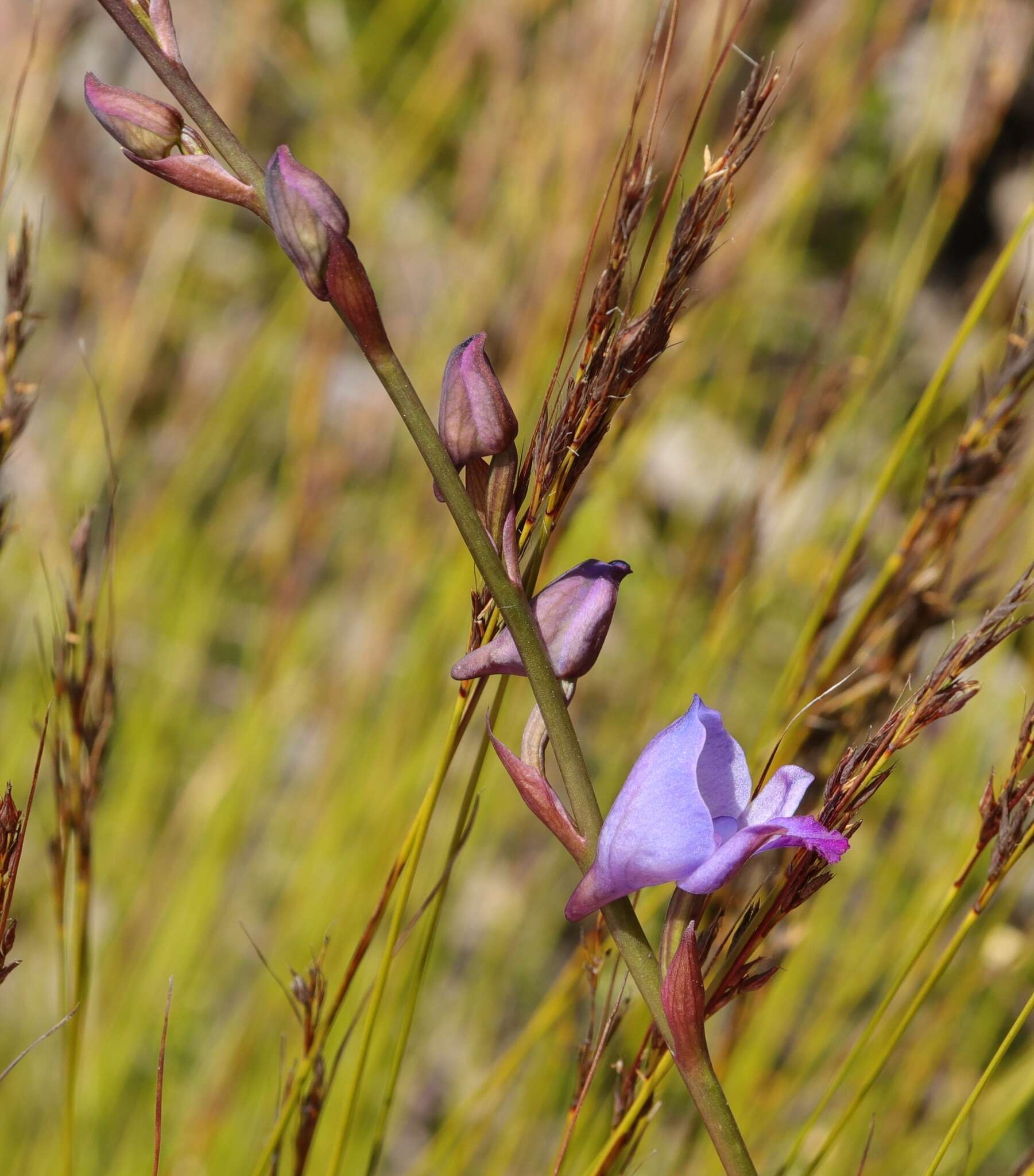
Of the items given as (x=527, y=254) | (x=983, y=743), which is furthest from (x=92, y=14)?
(x=983, y=743)

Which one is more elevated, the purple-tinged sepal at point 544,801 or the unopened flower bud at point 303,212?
the unopened flower bud at point 303,212

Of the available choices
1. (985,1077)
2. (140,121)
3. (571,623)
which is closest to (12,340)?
(140,121)

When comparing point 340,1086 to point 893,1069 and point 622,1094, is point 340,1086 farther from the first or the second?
point 622,1094

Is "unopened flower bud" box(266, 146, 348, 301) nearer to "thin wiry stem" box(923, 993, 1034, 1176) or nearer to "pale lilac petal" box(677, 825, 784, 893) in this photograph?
"pale lilac petal" box(677, 825, 784, 893)

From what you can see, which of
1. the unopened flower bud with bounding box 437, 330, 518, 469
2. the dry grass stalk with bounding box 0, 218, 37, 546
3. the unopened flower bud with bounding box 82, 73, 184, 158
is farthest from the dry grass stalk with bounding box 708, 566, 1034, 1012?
the dry grass stalk with bounding box 0, 218, 37, 546

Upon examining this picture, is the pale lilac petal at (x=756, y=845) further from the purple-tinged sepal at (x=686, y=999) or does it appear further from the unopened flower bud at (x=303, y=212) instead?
the unopened flower bud at (x=303, y=212)

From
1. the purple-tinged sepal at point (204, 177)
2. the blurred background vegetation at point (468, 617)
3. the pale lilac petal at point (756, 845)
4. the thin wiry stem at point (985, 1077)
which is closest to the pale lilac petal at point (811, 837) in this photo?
the pale lilac petal at point (756, 845)

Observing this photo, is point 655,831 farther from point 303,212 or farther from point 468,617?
point 468,617
